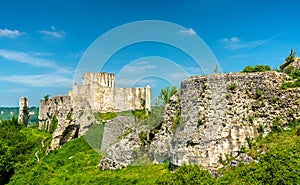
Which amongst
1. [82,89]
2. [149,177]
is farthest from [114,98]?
[149,177]

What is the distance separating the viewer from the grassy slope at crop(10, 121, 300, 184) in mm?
10102

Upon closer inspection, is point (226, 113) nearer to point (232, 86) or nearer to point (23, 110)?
point (232, 86)

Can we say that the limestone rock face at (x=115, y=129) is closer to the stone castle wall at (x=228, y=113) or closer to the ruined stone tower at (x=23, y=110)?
the stone castle wall at (x=228, y=113)

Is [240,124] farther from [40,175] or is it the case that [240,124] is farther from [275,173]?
[40,175]

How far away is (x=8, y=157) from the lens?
26312 mm

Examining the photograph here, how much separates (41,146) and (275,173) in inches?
1153

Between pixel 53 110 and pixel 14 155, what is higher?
pixel 53 110

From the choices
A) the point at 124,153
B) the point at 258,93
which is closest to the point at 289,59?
the point at 258,93

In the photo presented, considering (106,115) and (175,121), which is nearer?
(175,121)

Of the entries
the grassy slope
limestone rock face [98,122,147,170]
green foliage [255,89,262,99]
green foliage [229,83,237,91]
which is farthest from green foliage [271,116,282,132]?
limestone rock face [98,122,147,170]

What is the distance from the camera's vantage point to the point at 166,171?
49.6ft

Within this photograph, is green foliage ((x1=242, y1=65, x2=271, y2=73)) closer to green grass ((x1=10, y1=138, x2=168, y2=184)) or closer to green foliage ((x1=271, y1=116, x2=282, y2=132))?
green foliage ((x1=271, y1=116, x2=282, y2=132))

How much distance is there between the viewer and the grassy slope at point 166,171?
10102mm

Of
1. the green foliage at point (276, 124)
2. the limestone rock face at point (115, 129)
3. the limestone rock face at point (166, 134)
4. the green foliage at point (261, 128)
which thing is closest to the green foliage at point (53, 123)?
the limestone rock face at point (115, 129)
